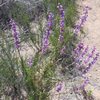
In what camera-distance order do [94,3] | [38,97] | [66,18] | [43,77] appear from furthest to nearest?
[94,3] < [66,18] < [43,77] < [38,97]

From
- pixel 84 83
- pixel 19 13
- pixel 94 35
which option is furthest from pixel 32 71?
pixel 94 35

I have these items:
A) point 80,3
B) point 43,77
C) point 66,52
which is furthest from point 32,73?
point 80,3

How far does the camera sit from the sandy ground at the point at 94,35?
11.0 ft

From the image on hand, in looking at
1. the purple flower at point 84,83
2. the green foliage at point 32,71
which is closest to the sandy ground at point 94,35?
the purple flower at point 84,83

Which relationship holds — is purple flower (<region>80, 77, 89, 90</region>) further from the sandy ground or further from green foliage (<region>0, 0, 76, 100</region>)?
green foliage (<region>0, 0, 76, 100</region>)

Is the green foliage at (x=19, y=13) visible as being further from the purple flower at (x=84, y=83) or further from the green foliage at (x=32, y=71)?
the purple flower at (x=84, y=83)

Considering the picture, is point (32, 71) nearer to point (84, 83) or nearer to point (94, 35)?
point (84, 83)

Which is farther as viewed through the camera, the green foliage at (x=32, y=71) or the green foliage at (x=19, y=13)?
the green foliage at (x=19, y=13)

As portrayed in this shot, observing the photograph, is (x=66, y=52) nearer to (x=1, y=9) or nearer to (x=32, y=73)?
(x=32, y=73)

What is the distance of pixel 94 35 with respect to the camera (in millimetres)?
4297

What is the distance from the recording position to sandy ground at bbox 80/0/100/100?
335cm

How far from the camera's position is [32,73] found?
9.41 feet

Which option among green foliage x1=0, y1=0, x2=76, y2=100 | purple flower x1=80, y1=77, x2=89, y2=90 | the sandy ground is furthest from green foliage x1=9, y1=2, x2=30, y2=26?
purple flower x1=80, y1=77, x2=89, y2=90

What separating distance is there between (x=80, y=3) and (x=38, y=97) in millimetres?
2651
